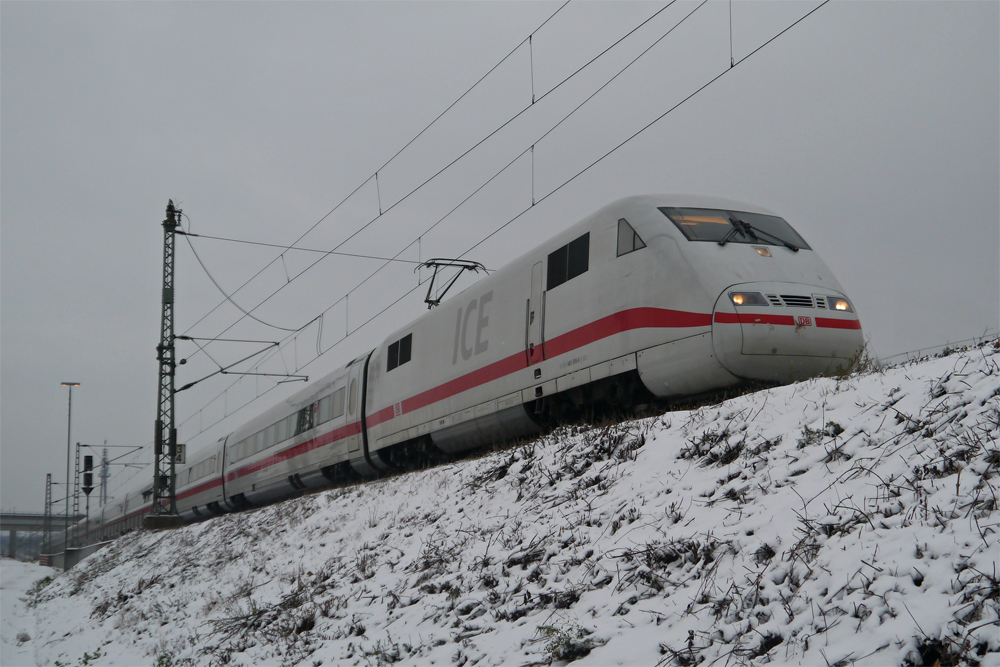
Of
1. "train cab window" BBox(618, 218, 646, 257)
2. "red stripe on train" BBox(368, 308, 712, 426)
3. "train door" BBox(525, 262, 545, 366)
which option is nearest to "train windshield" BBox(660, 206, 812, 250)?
"train cab window" BBox(618, 218, 646, 257)

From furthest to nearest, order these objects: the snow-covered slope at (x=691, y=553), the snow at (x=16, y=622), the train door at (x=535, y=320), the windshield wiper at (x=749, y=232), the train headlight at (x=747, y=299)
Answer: the snow at (x=16, y=622), the train door at (x=535, y=320), the windshield wiper at (x=749, y=232), the train headlight at (x=747, y=299), the snow-covered slope at (x=691, y=553)

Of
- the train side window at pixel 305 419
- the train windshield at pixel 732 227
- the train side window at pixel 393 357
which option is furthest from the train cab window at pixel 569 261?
the train side window at pixel 305 419

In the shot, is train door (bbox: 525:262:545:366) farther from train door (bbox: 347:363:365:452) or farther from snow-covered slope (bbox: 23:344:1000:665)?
train door (bbox: 347:363:365:452)

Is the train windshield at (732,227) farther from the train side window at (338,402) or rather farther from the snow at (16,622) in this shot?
the train side window at (338,402)

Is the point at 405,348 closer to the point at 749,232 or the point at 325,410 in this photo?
the point at 325,410

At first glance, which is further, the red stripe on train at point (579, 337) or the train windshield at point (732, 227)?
the train windshield at point (732, 227)

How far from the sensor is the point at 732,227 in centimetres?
983

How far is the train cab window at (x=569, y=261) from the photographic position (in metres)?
10.7

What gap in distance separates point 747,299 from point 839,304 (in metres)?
1.43

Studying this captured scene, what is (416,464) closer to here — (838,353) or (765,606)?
(838,353)

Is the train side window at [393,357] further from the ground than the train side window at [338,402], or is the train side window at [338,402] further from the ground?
the train side window at [393,357]

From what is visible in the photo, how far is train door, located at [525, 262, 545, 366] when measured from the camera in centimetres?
1138

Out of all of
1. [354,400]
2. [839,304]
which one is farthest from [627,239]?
[354,400]

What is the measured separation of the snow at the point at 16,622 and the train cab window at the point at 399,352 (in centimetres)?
822
